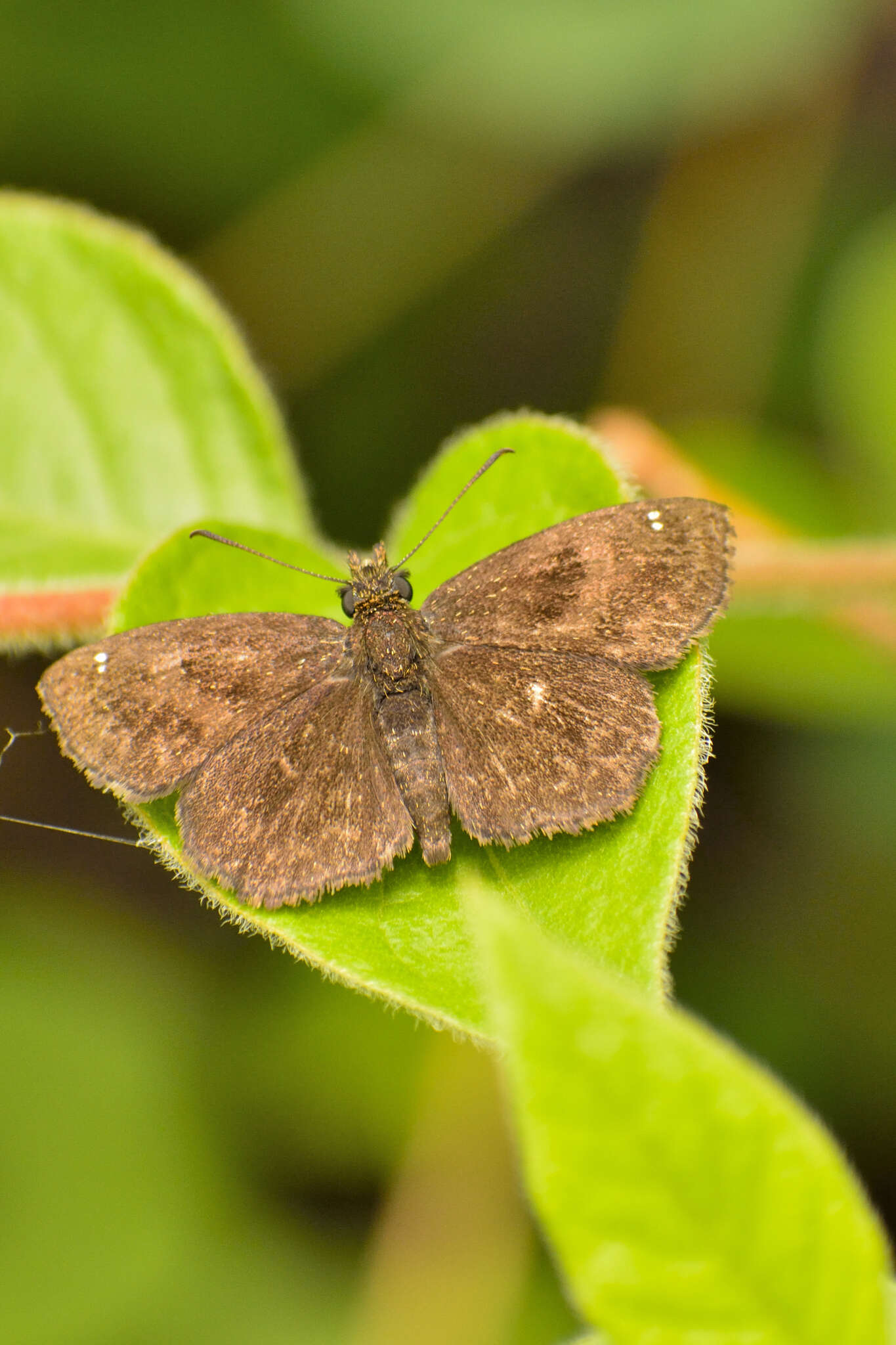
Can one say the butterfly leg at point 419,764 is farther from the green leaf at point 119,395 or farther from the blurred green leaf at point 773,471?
the blurred green leaf at point 773,471

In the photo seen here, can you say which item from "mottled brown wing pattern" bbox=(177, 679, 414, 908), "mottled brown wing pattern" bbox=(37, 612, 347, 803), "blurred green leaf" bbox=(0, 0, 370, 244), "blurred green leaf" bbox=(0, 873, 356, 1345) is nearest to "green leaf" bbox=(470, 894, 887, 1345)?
"mottled brown wing pattern" bbox=(177, 679, 414, 908)

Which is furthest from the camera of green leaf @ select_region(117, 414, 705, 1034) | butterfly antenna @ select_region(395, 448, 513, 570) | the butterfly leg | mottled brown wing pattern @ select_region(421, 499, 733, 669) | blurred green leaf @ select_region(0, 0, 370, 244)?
blurred green leaf @ select_region(0, 0, 370, 244)

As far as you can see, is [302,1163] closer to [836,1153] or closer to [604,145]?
[836,1153]

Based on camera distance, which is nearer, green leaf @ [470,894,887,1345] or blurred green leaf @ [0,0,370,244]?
green leaf @ [470,894,887,1345]

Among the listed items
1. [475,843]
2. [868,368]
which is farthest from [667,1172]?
[868,368]

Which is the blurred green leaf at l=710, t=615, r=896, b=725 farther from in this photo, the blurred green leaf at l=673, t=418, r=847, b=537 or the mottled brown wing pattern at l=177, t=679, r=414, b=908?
the mottled brown wing pattern at l=177, t=679, r=414, b=908

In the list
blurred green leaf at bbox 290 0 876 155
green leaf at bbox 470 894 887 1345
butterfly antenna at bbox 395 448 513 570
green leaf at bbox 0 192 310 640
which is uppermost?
blurred green leaf at bbox 290 0 876 155
